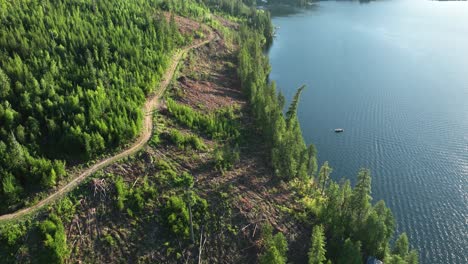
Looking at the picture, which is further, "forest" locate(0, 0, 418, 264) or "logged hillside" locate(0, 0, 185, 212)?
"logged hillside" locate(0, 0, 185, 212)

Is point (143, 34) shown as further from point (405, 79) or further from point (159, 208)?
point (405, 79)

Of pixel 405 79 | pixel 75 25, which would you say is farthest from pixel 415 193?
pixel 75 25

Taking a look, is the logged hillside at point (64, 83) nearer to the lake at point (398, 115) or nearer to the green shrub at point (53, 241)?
the green shrub at point (53, 241)

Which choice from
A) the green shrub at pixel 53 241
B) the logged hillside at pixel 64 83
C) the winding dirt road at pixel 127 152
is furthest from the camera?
the logged hillside at pixel 64 83

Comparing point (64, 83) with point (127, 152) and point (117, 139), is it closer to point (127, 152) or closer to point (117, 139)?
point (117, 139)

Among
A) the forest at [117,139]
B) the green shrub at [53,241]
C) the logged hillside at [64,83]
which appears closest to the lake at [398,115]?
the forest at [117,139]

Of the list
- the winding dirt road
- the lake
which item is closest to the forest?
the winding dirt road

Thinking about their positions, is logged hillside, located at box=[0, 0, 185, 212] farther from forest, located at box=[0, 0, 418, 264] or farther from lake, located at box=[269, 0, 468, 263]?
lake, located at box=[269, 0, 468, 263]
